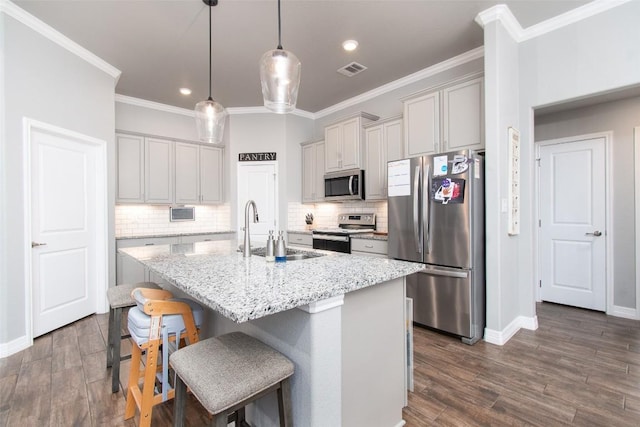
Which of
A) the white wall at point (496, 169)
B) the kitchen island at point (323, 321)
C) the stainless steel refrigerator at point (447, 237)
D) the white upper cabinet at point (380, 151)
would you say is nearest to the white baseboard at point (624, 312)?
the white wall at point (496, 169)

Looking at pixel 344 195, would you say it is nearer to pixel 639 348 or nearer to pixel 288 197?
pixel 288 197

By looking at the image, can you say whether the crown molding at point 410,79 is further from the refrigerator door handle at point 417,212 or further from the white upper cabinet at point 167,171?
the white upper cabinet at point 167,171

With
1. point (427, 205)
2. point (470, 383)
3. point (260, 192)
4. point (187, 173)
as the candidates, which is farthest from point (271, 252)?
point (187, 173)

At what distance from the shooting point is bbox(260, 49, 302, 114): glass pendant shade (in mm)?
1838

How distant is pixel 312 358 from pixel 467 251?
2.07 meters

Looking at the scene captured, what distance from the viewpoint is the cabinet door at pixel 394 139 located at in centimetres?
387

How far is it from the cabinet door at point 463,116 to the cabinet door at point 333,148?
167 cm

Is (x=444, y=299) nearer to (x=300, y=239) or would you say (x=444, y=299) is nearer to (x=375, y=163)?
(x=375, y=163)

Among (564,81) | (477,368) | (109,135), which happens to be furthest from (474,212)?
(109,135)

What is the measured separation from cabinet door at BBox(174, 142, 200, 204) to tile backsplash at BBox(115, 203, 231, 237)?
1.14 ft

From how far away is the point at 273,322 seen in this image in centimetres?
140

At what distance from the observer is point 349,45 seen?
10.8 feet

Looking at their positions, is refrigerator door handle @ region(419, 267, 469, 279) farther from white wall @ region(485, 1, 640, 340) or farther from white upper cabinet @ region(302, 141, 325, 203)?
white upper cabinet @ region(302, 141, 325, 203)

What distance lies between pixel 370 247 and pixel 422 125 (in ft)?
4.98
